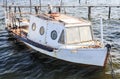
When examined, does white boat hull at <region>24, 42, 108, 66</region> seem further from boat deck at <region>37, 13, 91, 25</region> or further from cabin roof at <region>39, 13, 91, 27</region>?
boat deck at <region>37, 13, 91, 25</region>

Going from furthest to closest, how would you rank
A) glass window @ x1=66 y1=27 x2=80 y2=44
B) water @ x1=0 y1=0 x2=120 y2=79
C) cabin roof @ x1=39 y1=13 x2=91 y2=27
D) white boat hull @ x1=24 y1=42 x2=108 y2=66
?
cabin roof @ x1=39 y1=13 x2=91 y2=27, glass window @ x1=66 y1=27 x2=80 y2=44, water @ x1=0 y1=0 x2=120 y2=79, white boat hull @ x1=24 y1=42 x2=108 y2=66

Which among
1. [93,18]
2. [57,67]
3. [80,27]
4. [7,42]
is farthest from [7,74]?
[93,18]

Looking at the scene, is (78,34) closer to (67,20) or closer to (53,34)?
(67,20)

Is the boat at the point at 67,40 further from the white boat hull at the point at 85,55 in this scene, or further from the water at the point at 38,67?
the water at the point at 38,67

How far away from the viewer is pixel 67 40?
76.2ft

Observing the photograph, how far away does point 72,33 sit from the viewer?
23.4 m

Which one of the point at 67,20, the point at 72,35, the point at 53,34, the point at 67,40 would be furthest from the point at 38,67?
the point at 67,20

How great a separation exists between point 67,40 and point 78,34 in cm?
120

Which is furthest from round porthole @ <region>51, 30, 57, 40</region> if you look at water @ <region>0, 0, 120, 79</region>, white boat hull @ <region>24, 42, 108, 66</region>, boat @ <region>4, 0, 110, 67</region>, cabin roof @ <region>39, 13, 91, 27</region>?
water @ <region>0, 0, 120, 79</region>

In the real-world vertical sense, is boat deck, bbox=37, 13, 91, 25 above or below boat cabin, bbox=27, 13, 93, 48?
above

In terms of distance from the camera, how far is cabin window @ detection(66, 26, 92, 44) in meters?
23.3

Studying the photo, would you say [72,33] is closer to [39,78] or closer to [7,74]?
[39,78]

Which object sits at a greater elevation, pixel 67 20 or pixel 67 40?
pixel 67 20

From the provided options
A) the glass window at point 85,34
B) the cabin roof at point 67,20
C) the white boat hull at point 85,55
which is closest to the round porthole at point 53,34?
the cabin roof at point 67,20
